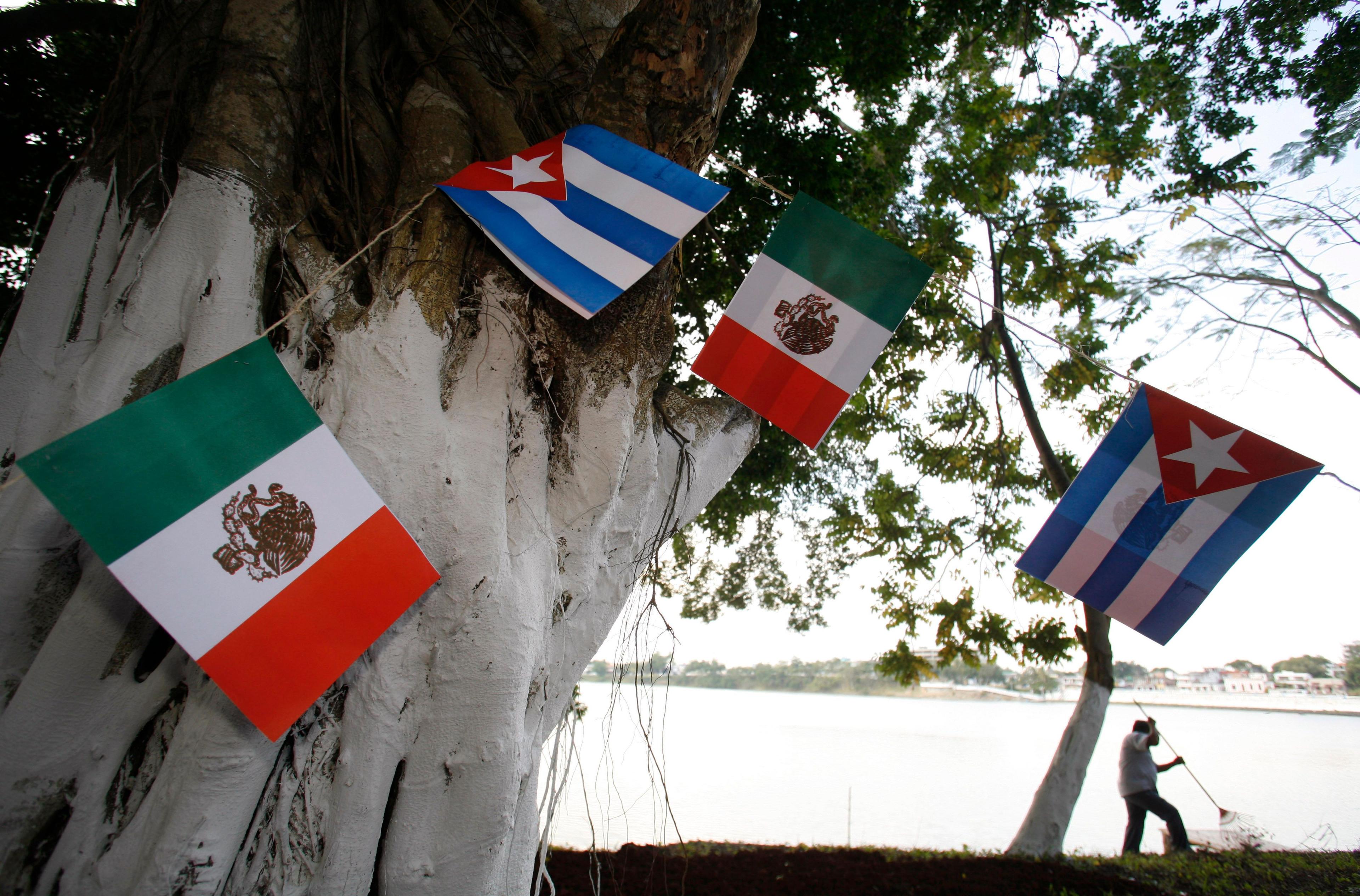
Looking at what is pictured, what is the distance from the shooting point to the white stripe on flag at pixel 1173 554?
2.69 metres

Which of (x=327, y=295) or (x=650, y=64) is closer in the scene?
(x=327, y=295)

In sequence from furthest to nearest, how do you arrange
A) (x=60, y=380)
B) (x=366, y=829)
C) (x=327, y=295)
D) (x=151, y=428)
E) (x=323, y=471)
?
(x=327, y=295) → (x=60, y=380) → (x=366, y=829) → (x=323, y=471) → (x=151, y=428)

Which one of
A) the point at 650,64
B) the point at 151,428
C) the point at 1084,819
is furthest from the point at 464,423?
the point at 1084,819

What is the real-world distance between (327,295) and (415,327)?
13.1 inches

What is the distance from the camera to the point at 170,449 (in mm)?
1467

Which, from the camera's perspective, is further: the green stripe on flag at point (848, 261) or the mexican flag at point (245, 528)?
the green stripe on flag at point (848, 261)

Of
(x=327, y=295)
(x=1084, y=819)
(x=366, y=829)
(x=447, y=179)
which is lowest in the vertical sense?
(x=1084, y=819)

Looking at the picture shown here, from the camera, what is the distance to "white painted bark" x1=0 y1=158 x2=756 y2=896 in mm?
1622

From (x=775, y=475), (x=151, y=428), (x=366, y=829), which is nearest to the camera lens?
(x=151, y=428)

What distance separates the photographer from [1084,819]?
823 centimetres

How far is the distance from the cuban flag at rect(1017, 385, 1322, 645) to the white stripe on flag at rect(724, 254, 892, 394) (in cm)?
104

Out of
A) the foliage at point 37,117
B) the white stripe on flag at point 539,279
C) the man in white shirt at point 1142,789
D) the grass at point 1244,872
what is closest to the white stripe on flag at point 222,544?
the white stripe on flag at point 539,279

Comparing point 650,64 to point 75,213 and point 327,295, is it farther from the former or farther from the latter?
point 75,213

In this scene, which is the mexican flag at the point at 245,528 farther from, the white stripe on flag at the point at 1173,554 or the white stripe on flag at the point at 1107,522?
the white stripe on flag at the point at 1173,554
